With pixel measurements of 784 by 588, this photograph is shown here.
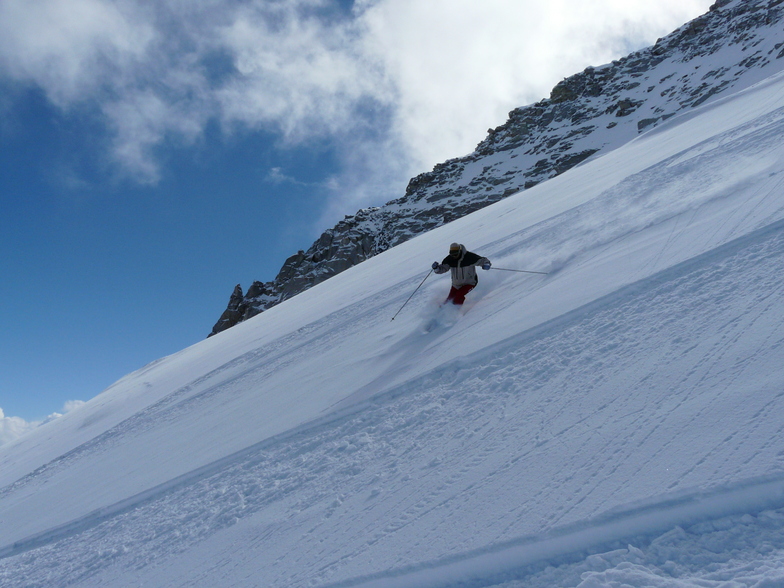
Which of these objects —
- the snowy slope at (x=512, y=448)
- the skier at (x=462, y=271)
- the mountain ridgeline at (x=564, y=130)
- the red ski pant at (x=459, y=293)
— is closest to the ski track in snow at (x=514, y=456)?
the snowy slope at (x=512, y=448)

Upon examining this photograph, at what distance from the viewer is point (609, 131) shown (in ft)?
277

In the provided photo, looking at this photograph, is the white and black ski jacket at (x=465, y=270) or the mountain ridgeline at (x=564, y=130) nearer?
the white and black ski jacket at (x=465, y=270)

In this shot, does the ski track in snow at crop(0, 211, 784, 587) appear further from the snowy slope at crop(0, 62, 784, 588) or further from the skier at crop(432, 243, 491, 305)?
the skier at crop(432, 243, 491, 305)

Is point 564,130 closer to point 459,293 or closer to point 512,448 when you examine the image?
point 459,293

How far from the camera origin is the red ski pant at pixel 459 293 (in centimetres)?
Answer: 611

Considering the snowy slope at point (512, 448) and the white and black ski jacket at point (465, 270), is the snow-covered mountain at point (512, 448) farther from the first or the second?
the white and black ski jacket at point (465, 270)

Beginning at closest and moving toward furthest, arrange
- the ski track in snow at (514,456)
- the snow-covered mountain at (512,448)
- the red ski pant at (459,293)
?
1. the snow-covered mountain at (512,448)
2. the ski track in snow at (514,456)
3. the red ski pant at (459,293)

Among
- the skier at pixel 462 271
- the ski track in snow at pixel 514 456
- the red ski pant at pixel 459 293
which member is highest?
the skier at pixel 462 271

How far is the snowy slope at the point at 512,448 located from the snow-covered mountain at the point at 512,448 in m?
0.01

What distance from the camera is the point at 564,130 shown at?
95.6 metres

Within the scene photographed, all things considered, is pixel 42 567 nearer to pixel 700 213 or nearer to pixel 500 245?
pixel 700 213

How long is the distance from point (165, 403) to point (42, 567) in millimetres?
4323

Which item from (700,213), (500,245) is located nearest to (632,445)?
(700,213)

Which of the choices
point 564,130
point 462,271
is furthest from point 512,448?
point 564,130
